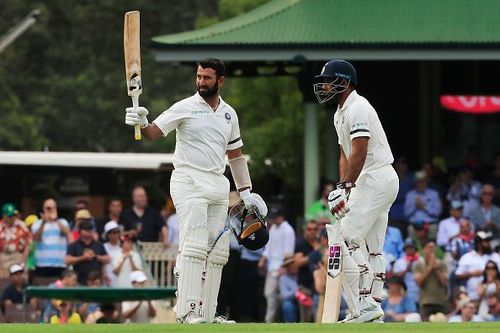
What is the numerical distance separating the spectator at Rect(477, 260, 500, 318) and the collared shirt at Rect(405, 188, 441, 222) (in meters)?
2.59

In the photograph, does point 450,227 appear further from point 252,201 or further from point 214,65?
point 214,65

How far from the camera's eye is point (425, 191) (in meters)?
26.1

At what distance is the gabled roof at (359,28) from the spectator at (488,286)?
16.0 feet

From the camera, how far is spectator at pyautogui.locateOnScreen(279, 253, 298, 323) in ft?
82.5

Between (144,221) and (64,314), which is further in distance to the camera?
(144,221)

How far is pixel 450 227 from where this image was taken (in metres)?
25.0

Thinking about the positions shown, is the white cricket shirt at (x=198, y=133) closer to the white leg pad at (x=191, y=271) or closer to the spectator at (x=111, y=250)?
the white leg pad at (x=191, y=271)

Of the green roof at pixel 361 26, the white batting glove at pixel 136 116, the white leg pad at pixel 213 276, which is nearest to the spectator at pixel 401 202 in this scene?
the green roof at pixel 361 26

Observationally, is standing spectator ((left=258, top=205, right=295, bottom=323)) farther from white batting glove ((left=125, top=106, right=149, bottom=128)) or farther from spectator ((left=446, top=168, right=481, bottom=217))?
white batting glove ((left=125, top=106, right=149, bottom=128))

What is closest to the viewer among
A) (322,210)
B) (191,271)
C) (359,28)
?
(191,271)

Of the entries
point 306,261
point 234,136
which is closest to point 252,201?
point 234,136

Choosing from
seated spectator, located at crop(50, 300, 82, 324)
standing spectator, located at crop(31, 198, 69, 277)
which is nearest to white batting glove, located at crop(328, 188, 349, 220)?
seated spectator, located at crop(50, 300, 82, 324)

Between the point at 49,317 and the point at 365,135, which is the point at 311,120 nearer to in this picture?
the point at 49,317

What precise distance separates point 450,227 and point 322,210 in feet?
6.57
